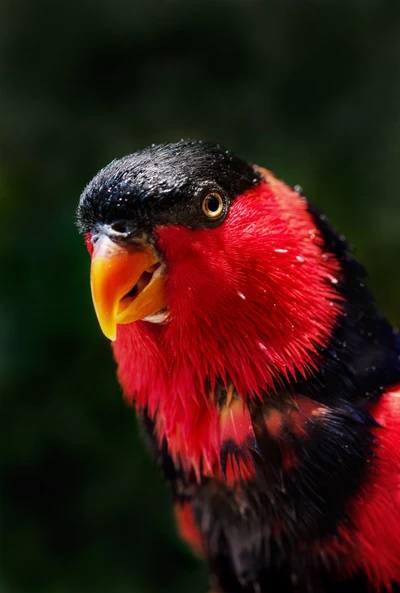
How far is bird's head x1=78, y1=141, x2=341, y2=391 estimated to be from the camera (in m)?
0.80

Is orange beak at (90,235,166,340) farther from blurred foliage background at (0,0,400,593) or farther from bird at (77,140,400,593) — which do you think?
blurred foliage background at (0,0,400,593)

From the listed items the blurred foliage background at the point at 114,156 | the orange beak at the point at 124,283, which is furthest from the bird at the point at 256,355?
the blurred foliage background at the point at 114,156

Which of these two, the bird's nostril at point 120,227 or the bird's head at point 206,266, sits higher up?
the bird's nostril at point 120,227

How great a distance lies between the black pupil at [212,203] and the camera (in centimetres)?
83

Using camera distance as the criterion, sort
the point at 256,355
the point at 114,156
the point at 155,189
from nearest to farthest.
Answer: the point at 155,189, the point at 256,355, the point at 114,156

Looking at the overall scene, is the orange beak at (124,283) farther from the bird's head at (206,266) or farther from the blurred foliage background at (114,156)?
the blurred foliage background at (114,156)

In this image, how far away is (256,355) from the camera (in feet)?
2.89

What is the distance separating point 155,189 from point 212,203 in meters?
0.10

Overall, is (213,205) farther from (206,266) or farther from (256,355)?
(256,355)

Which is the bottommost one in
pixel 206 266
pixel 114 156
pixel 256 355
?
pixel 256 355

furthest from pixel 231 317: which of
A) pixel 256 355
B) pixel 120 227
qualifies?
pixel 120 227

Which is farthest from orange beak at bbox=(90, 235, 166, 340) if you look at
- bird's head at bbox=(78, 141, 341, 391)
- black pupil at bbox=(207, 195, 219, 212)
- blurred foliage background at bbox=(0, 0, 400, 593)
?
blurred foliage background at bbox=(0, 0, 400, 593)

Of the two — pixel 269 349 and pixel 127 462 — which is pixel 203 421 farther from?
pixel 127 462

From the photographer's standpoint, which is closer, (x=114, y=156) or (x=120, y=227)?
(x=120, y=227)
